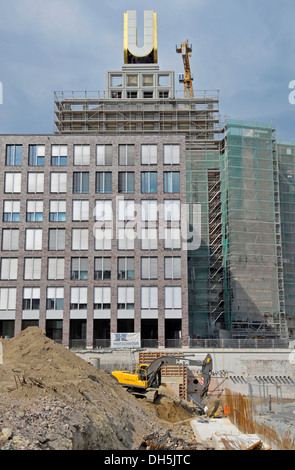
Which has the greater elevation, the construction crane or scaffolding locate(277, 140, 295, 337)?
the construction crane

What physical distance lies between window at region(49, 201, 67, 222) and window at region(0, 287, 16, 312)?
9.00m

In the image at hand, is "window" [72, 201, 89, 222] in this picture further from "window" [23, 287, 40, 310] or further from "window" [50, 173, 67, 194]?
"window" [23, 287, 40, 310]

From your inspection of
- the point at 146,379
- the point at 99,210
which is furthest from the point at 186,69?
the point at 146,379

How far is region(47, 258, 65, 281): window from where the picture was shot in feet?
178

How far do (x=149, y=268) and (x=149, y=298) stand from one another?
10.8ft

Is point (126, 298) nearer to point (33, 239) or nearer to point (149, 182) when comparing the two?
point (33, 239)

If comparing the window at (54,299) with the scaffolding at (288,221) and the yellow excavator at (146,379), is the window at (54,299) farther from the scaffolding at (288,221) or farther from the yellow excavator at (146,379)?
the scaffolding at (288,221)

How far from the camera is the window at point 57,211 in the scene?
55625 millimetres

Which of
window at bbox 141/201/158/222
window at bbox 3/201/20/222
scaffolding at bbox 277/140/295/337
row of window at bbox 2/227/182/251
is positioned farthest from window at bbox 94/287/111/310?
scaffolding at bbox 277/140/295/337

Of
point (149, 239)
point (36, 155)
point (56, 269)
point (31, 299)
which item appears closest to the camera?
point (31, 299)

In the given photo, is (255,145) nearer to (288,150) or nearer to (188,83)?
(288,150)

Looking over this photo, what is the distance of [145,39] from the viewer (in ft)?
267

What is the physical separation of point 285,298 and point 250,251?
8204 mm
